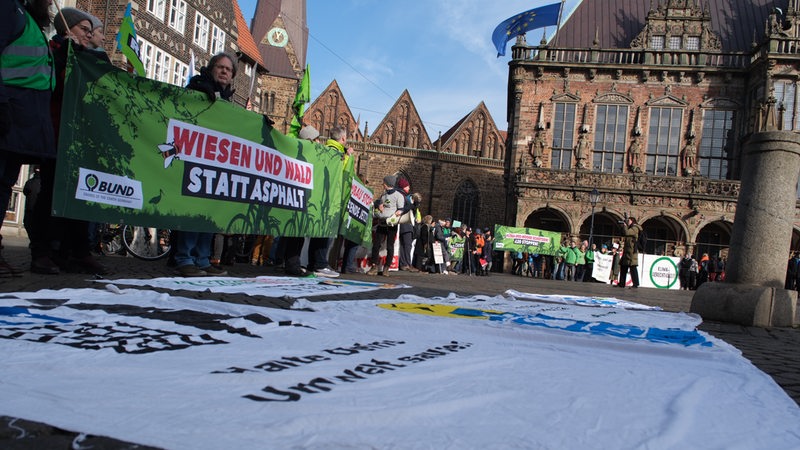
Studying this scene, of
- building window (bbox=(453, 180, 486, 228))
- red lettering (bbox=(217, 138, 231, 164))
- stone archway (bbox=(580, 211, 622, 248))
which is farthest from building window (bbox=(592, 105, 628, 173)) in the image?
red lettering (bbox=(217, 138, 231, 164))

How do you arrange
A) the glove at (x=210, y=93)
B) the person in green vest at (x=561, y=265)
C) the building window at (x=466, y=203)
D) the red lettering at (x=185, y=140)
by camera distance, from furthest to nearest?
1. the building window at (x=466, y=203)
2. the person in green vest at (x=561, y=265)
3. the glove at (x=210, y=93)
4. the red lettering at (x=185, y=140)

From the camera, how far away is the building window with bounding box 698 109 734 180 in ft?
104

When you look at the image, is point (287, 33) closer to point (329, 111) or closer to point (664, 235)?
point (329, 111)

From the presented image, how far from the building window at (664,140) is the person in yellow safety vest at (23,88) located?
31434 mm

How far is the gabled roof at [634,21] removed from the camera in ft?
111

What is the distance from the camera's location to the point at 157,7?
25641mm

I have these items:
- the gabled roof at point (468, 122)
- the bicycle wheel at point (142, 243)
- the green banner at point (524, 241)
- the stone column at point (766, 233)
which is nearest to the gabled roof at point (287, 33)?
the gabled roof at point (468, 122)

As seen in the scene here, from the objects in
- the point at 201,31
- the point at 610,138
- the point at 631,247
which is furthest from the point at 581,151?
the point at 201,31

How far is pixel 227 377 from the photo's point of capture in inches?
76.6

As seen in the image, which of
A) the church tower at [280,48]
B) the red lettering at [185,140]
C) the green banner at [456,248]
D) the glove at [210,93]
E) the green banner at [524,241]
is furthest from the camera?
the church tower at [280,48]

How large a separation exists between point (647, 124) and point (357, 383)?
33.3m

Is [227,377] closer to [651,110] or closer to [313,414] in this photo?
[313,414]

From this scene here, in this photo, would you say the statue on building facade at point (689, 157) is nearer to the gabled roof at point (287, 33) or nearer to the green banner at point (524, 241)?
the green banner at point (524, 241)

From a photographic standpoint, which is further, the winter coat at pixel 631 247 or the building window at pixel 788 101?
the building window at pixel 788 101
